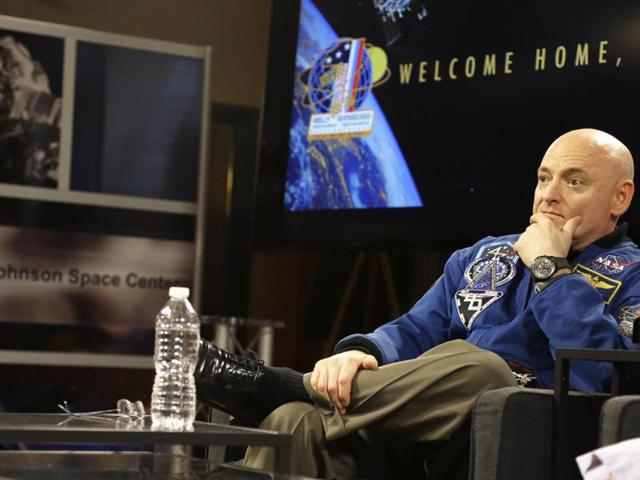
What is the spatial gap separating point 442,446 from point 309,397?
0.30m

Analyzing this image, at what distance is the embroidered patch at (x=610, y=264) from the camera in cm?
266

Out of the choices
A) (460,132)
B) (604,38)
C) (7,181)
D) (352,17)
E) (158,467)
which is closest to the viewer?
(158,467)

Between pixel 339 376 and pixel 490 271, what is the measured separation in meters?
0.65

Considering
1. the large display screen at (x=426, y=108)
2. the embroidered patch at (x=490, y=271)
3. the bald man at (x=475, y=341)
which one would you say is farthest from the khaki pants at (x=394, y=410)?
the large display screen at (x=426, y=108)

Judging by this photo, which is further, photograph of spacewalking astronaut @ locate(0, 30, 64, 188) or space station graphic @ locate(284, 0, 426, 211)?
photograph of spacewalking astronaut @ locate(0, 30, 64, 188)

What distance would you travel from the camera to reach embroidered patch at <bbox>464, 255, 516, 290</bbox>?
9.21ft

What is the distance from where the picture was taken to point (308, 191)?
4.66 m

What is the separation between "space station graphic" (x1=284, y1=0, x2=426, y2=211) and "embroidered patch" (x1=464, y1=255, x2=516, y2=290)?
1316mm

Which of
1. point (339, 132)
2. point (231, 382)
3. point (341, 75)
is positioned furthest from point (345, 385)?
point (341, 75)

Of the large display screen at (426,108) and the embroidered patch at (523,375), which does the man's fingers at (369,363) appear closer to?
the embroidered patch at (523,375)

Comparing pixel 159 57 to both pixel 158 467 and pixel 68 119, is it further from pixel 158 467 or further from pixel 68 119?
pixel 158 467

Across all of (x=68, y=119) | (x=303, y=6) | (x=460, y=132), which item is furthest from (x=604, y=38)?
(x=68, y=119)

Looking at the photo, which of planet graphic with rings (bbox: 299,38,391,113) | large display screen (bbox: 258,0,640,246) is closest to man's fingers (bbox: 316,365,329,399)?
large display screen (bbox: 258,0,640,246)

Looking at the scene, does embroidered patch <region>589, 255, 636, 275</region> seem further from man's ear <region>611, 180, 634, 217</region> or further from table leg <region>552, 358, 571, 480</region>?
table leg <region>552, 358, 571, 480</region>
